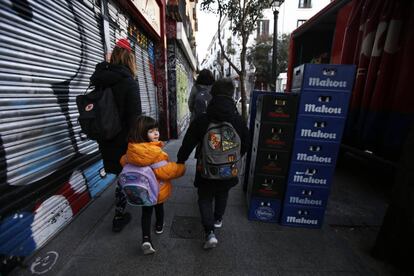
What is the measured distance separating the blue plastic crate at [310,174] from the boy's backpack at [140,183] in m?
1.51

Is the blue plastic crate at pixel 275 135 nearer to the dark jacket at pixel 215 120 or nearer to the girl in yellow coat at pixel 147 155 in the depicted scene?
the dark jacket at pixel 215 120

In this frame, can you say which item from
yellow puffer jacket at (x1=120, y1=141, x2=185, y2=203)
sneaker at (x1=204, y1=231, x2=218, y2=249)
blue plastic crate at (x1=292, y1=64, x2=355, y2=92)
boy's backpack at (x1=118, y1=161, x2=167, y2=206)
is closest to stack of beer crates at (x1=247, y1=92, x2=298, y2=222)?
blue plastic crate at (x1=292, y1=64, x2=355, y2=92)

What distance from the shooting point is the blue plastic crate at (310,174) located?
2.54m

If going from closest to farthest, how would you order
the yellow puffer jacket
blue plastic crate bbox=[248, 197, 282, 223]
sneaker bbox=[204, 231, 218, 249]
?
the yellow puffer jacket
sneaker bbox=[204, 231, 218, 249]
blue plastic crate bbox=[248, 197, 282, 223]

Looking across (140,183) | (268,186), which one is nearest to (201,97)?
(268,186)

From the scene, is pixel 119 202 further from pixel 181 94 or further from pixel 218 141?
pixel 181 94

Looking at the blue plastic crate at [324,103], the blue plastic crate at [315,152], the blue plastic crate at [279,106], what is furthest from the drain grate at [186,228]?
the blue plastic crate at [324,103]

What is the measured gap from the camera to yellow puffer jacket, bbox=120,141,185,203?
6.26ft

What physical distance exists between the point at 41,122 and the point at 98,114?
733 millimetres

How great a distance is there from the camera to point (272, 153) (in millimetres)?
2584

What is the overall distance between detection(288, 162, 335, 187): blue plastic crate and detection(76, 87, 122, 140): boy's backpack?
6.61 ft

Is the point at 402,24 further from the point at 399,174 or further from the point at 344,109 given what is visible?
the point at 399,174

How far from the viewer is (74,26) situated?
284 centimetres

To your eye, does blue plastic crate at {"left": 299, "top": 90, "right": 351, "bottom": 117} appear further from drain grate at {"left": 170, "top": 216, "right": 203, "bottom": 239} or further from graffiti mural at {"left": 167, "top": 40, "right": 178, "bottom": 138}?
graffiti mural at {"left": 167, "top": 40, "right": 178, "bottom": 138}
